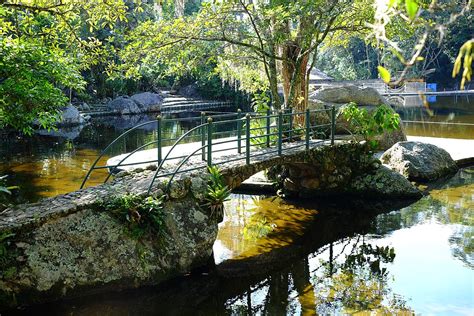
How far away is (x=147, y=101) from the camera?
128 feet

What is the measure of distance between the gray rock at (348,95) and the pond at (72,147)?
16.2 ft

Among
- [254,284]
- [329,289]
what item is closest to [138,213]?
[254,284]

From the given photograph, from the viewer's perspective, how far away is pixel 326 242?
9.38 m

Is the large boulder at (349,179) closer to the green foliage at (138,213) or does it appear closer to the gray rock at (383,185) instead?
the gray rock at (383,185)

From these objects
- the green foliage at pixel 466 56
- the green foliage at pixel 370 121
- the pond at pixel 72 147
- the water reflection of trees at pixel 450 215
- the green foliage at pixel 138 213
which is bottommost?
the water reflection of trees at pixel 450 215

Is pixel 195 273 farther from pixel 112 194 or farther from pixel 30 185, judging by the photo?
pixel 30 185

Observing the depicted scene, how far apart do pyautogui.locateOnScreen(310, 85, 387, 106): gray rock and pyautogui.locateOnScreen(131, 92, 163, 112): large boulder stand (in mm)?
22158

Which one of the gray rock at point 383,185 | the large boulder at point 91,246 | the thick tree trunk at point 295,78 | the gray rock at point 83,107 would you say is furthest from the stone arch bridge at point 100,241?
the gray rock at point 83,107

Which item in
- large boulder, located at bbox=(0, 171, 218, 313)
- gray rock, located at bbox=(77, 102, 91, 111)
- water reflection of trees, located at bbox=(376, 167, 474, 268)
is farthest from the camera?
gray rock, located at bbox=(77, 102, 91, 111)

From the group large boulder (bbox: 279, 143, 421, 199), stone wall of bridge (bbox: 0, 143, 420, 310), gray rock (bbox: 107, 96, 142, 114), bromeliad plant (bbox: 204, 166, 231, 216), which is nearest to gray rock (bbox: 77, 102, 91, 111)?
gray rock (bbox: 107, 96, 142, 114)

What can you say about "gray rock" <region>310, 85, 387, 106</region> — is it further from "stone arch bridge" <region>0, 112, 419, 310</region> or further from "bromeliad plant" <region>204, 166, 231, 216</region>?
"bromeliad plant" <region>204, 166, 231, 216</region>

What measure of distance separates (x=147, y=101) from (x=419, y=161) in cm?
2822

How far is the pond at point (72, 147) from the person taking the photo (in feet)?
46.3

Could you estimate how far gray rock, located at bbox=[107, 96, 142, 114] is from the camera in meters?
37.3
